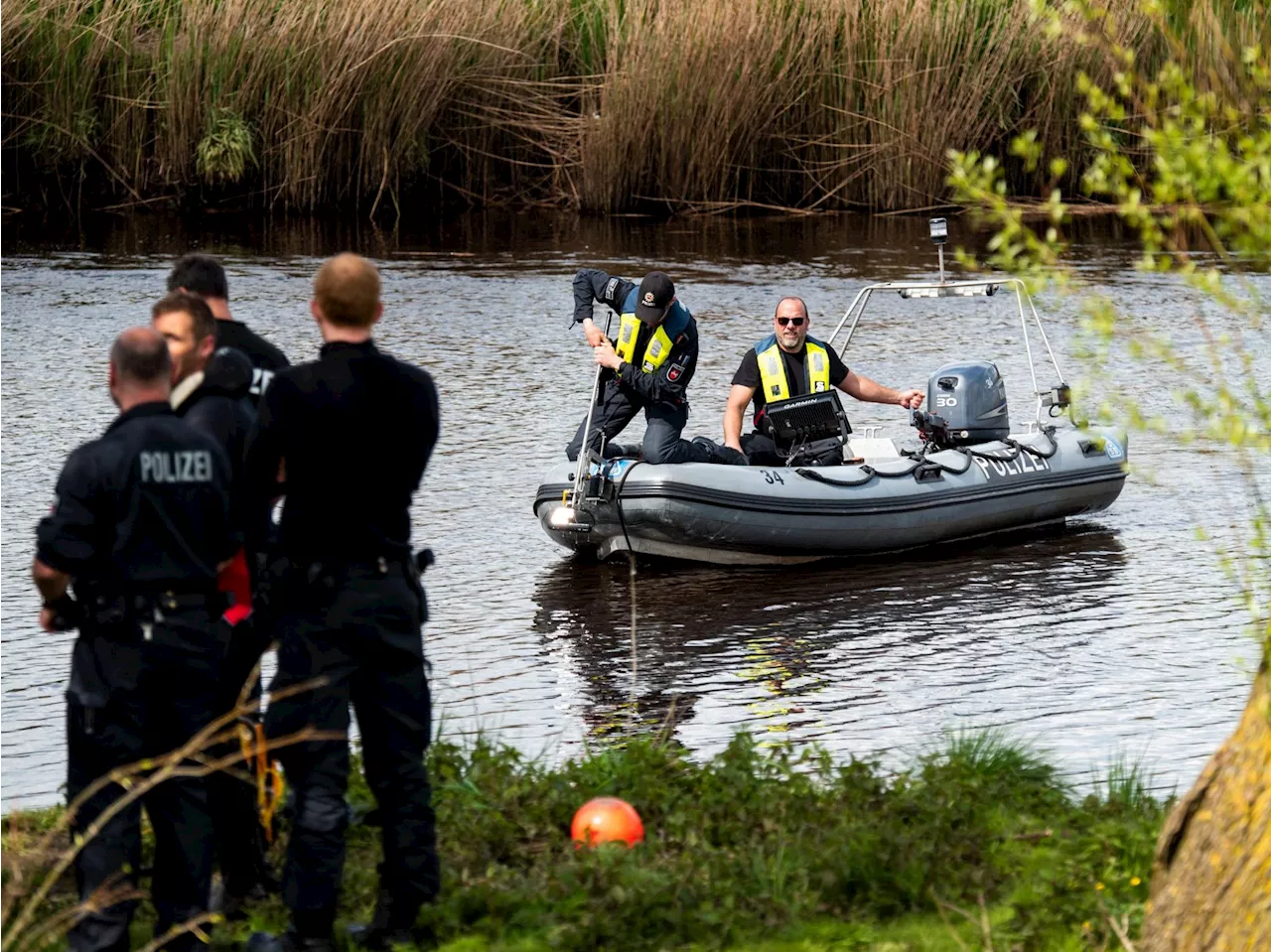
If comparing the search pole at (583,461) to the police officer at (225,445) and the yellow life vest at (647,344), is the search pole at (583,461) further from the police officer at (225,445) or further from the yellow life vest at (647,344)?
the police officer at (225,445)

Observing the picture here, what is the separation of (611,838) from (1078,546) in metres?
6.16

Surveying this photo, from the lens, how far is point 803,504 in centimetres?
950

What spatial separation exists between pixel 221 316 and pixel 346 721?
145cm

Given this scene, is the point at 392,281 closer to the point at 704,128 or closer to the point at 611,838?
the point at 704,128

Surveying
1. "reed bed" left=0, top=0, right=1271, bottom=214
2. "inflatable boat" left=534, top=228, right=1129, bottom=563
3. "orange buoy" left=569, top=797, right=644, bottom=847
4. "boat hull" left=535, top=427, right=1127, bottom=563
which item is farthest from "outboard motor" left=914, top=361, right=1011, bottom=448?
"reed bed" left=0, top=0, right=1271, bottom=214

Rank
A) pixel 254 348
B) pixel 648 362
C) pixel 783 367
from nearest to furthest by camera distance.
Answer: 1. pixel 254 348
2. pixel 648 362
3. pixel 783 367

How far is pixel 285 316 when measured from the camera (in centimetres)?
→ 1611

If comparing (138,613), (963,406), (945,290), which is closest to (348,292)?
(138,613)

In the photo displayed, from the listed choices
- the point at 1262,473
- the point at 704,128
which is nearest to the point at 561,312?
the point at 704,128

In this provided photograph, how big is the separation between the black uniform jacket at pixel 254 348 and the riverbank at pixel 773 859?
3.83 feet

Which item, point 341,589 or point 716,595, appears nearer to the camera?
point 341,589

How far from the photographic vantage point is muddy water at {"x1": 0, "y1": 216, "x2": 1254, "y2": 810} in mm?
7273

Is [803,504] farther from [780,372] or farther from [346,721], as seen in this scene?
[346,721]

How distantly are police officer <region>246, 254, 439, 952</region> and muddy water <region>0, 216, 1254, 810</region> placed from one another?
1537 millimetres
